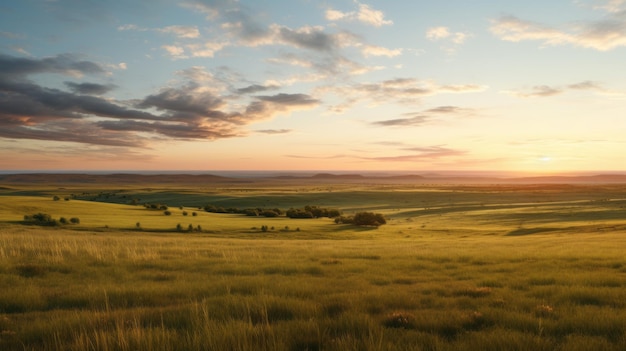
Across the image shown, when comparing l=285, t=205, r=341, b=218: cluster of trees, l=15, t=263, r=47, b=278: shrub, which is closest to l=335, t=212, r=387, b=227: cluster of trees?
l=285, t=205, r=341, b=218: cluster of trees

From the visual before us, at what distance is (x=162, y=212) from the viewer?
59.4 m

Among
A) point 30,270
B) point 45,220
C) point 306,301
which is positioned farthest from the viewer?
point 45,220

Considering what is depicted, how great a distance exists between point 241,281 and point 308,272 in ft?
9.55

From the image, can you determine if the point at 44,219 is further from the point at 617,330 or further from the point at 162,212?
the point at 617,330

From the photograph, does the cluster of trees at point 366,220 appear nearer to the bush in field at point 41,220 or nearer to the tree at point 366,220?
the tree at point 366,220

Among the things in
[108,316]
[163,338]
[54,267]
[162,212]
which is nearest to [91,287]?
[108,316]

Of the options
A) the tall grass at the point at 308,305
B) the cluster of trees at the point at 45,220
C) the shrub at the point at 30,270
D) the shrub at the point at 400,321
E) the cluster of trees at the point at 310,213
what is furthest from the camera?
the cluster of trees at the point at 310,213

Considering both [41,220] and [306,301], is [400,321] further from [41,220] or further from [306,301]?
[41,220]

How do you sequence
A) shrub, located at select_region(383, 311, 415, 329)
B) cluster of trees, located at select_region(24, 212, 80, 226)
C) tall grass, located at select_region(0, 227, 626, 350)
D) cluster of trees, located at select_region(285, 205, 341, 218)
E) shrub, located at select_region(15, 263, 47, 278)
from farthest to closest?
cluster of trees, located at select_region(285, 205, 341, 218), cluster of trees, located at select_region(24, 212, 80, 226), shrub, located at select_region(15, 263, 47, 278), shrub, located at select_region(383, 311, 415, 329), tall grass, located at select_region(0, 227, 626, 350)

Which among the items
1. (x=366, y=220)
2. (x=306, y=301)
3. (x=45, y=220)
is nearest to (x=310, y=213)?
(x=366, y=220)

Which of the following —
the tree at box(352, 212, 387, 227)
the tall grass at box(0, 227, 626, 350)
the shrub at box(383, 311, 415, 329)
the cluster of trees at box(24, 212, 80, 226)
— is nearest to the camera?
the tall grass at box(0, 227, 626, 350)

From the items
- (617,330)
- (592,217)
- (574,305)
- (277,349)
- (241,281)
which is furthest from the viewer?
(592,217)

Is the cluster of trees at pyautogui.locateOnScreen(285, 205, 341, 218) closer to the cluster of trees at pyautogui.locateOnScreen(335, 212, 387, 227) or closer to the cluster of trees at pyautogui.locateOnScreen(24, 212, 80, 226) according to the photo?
the cluster of trees at pyautogui.locateOnScreen(335, 212, 387, 227)

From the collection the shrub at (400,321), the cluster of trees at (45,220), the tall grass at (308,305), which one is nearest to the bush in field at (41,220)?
the cluster of trees at (45,220)
